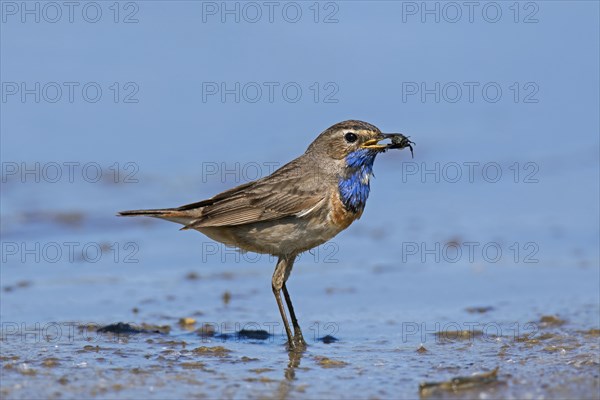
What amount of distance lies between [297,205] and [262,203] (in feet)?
1.23

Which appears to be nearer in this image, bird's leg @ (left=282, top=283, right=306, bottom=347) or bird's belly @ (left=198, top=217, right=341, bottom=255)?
bird's leg @ (left=282, top=283, right=306, bottom=347)

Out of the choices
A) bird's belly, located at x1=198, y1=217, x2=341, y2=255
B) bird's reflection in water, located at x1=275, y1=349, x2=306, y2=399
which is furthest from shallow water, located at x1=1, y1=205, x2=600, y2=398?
bird's belly, located at x1=198, y1=217, x2=341, y2=255

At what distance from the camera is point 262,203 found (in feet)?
33.4

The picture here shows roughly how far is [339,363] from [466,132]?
9935 millimetres

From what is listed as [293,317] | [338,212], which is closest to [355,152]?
[338,212]

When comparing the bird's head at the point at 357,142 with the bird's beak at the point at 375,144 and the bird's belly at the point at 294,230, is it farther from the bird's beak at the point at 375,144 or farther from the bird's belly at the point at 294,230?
the bird's belly at the point at 294,230

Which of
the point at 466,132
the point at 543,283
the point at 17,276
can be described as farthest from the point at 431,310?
the point at 466,132

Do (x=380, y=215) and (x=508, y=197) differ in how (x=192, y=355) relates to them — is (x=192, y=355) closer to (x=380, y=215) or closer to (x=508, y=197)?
(x=380, y=215)

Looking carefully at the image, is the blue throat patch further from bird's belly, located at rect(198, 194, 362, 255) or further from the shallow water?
the shallow water

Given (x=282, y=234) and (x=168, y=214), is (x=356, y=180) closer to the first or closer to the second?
(x=282, y=234)

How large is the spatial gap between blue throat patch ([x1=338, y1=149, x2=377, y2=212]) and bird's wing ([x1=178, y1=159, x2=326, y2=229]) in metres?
0.22

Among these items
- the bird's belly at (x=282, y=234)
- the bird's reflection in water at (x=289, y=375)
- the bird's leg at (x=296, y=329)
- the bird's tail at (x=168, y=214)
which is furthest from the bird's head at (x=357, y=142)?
the bird's reflection in water at (x=289, y=375)

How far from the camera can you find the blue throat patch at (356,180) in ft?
33.1

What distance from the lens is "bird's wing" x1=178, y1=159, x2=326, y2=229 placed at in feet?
32.8
